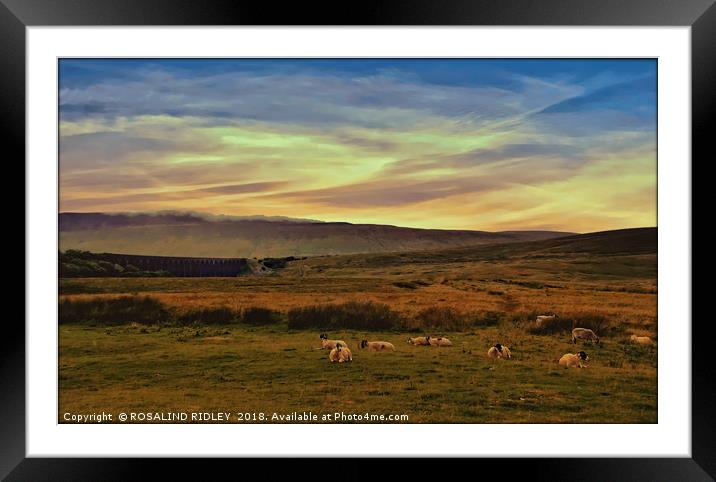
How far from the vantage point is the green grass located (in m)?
8.34

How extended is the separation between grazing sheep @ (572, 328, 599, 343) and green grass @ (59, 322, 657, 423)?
0.87ft

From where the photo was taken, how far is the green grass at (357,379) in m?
8.34

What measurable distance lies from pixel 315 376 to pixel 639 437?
17.4ft

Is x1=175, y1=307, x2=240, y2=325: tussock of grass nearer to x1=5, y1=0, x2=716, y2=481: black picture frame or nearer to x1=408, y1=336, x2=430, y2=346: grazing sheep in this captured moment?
x1=408, y1=336, x2=430, y2=346: grazing sheep

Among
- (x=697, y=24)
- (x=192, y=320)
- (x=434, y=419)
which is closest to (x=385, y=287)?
(x=192, y=320)

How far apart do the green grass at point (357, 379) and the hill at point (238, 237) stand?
257 cm

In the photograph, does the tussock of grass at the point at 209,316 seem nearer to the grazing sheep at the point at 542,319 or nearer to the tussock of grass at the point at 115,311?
the tussock of grass at the point at 115,311

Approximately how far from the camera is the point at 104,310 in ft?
41.6

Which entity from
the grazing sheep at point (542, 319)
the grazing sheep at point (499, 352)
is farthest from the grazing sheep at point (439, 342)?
the grazing sheep at point (542, 319)

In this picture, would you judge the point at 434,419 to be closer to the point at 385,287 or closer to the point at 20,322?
the point at 20,322

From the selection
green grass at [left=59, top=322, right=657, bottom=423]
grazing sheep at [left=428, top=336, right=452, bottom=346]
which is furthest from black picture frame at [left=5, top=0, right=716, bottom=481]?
grazing sheep at [left=428, top=336, right=452, bottom=346]

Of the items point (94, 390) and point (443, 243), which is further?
point (443, 243)

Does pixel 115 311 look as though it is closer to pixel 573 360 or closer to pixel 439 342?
pixel 439 342

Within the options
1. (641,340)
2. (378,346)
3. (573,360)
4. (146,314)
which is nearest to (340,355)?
→ (378,346)
